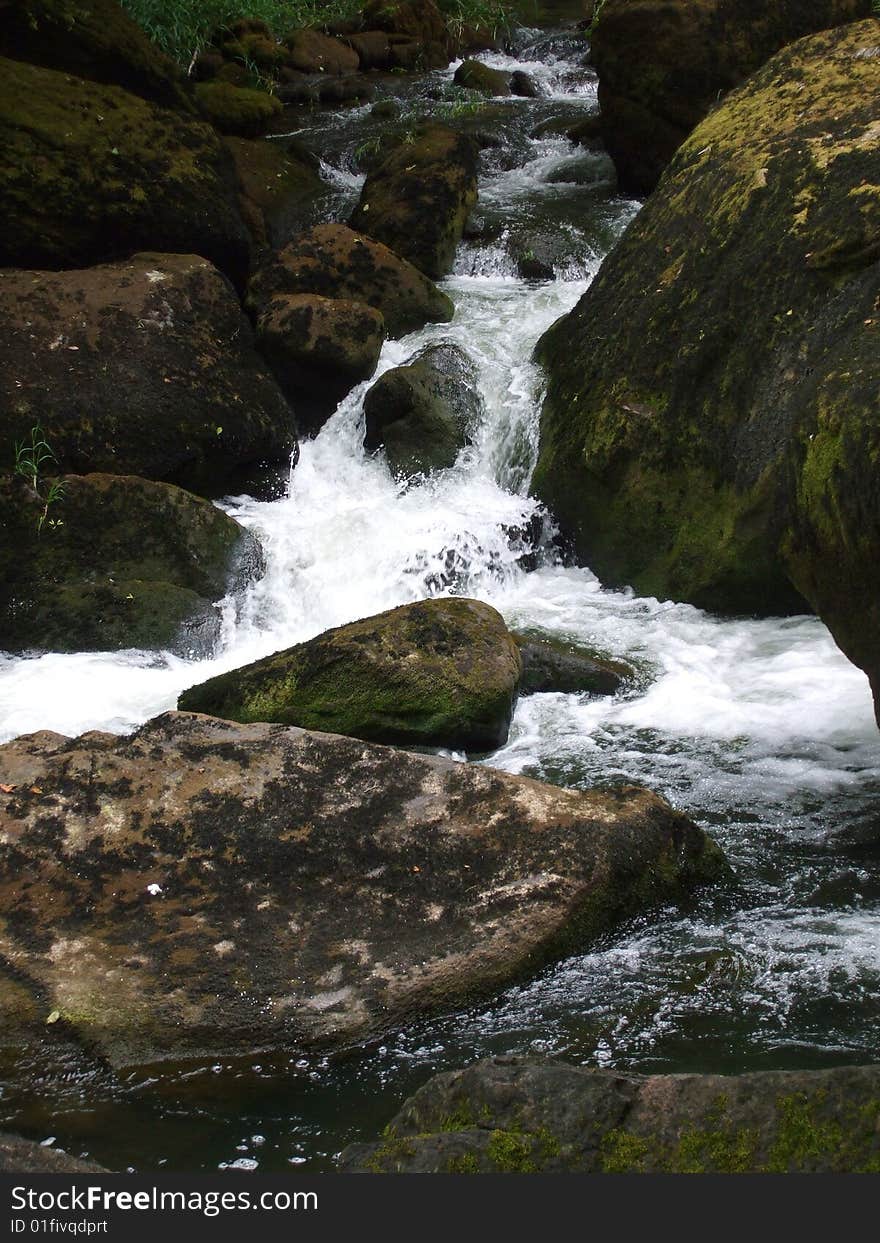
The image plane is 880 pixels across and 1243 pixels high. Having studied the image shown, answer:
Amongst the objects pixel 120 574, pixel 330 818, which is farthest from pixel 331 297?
pixel 330 818

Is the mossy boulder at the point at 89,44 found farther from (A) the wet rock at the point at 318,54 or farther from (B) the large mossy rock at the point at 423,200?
(A) the wet rock at the point at 318,54

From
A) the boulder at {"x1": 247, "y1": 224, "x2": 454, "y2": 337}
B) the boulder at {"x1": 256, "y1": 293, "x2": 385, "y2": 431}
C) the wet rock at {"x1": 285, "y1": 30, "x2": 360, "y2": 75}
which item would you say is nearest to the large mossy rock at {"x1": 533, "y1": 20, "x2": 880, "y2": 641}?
the boulder at {"x1": 256, "y1": 293, "x2": 385, "y2": 431}

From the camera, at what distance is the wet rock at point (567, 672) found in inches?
270

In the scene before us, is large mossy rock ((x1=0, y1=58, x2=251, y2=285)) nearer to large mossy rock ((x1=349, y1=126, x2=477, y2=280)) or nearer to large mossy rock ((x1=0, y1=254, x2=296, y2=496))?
large mossy rock ((x1=0, y1=254, x2=296, y2=496))

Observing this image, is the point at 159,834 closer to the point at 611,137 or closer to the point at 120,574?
the point at 120,574

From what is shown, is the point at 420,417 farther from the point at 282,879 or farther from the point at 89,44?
the point at 282,879

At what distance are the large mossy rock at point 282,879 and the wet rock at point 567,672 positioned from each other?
7.50 ft

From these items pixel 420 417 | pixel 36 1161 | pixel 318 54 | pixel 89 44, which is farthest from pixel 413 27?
pixel 36 1161

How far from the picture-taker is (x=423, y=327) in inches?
423

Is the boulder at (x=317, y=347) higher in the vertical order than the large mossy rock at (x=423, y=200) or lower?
lower

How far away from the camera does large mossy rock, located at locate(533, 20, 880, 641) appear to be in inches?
299

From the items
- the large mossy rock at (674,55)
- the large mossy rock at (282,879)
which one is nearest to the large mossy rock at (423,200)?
the large mossy rock at (674,55)

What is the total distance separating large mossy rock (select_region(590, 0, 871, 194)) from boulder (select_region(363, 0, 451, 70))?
6.24 m

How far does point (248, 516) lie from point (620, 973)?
5.92 metres
